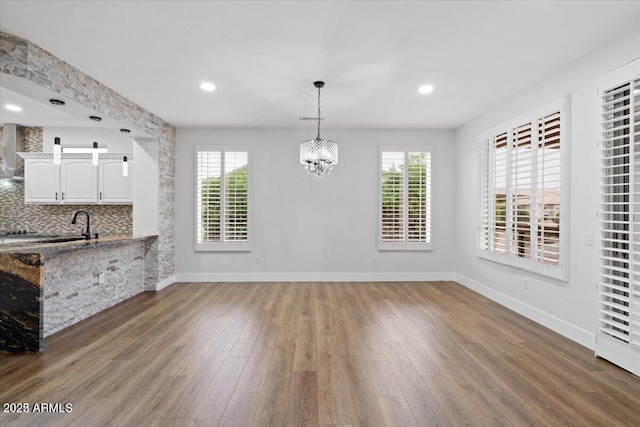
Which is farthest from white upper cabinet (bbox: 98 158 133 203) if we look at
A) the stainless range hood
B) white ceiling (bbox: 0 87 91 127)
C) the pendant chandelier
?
the pendant chandelier

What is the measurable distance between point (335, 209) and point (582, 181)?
11.6ft

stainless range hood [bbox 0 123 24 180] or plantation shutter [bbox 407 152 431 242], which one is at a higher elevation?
stainless range hood [bbox 0 123 24 180]

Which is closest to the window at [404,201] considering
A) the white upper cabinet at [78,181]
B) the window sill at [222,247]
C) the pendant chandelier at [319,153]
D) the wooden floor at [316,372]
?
the wooden floor at [316,372]

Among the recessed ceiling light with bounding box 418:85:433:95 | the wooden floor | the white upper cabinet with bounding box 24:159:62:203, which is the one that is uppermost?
the recessed ceiling light with bounding box 418:85:433:95

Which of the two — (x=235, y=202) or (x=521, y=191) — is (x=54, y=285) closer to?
(x=235, y=202)

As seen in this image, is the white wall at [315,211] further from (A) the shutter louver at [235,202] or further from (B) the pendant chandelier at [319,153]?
(B) the pendant chandelier at [319,153]

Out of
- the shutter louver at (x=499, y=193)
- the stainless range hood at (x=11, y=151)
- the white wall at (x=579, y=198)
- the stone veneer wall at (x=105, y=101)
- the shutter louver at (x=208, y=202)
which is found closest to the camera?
the stone veneer wall at (x=105, y=101)

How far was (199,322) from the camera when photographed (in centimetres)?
356

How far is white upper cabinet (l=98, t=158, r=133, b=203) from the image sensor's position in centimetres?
527

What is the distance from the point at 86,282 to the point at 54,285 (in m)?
0.52

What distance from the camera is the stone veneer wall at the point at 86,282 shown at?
126 inches

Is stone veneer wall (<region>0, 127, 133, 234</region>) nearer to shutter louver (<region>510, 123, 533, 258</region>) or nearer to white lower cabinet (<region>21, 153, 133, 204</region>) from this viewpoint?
white lower cabinet (<region>21, 153, 133, 204</region>)

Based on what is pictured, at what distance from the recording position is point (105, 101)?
377cm

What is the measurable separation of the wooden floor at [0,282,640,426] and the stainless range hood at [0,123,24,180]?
3.64 m
